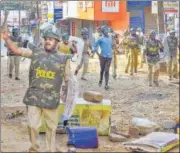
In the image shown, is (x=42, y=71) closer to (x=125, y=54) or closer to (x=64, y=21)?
(x=125, y=54)

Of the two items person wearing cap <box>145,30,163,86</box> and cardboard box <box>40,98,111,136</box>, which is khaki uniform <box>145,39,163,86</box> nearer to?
person wearing cap <box>145,30,163,86</box>

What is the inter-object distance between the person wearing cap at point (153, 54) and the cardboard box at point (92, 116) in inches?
196

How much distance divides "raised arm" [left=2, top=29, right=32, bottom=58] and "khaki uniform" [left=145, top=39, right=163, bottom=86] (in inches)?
255

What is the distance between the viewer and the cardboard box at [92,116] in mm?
6562

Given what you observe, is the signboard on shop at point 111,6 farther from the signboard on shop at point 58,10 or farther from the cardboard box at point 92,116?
the cardboard box at point 92,116

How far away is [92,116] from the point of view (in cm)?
661

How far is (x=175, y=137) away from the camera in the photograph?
5797 mm

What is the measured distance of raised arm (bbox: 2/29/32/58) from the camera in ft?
15.8

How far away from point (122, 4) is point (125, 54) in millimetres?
6256

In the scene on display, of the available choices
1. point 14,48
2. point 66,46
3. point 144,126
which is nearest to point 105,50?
point 66,46

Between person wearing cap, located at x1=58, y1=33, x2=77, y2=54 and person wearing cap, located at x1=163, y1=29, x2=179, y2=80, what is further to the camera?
person wearing cap, located at x1=163, y1=29, x2=179, y2=80

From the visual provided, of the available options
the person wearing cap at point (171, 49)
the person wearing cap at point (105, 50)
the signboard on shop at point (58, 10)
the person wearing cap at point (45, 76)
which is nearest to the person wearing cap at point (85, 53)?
the person wearing cap at point (105, 50)

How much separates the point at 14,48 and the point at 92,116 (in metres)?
1.96

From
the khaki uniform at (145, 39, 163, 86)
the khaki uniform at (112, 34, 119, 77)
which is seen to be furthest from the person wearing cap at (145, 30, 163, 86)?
the khaki uniform at (112, 34, 119, 77)
